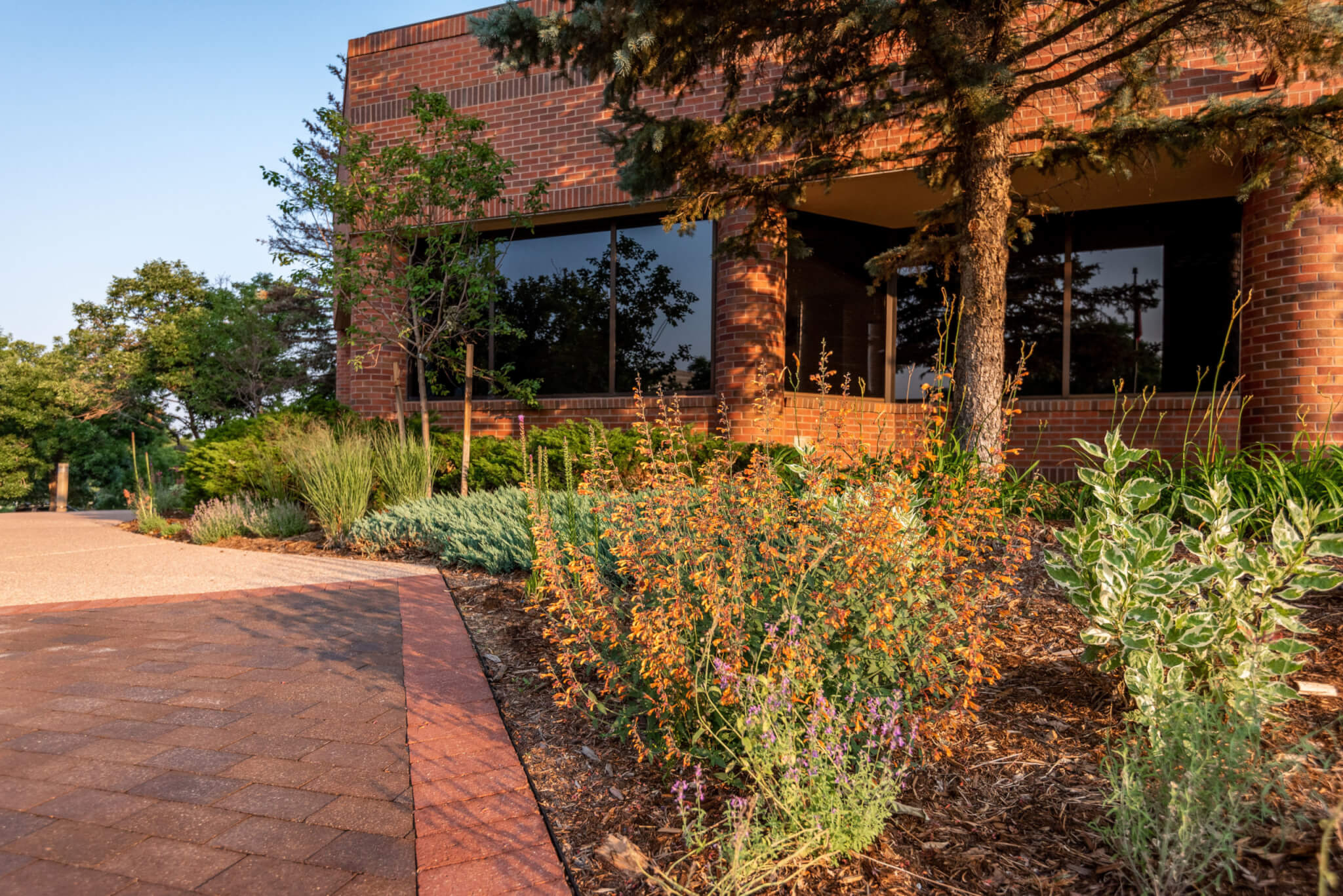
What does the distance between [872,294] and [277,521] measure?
6.00 meters

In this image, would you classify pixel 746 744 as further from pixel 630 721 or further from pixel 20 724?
pixel 20 724

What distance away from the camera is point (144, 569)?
547cm

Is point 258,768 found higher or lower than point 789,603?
lower

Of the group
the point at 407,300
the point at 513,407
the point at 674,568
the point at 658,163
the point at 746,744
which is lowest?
the point at 746,744

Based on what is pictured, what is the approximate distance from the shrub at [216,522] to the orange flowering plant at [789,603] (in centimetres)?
572

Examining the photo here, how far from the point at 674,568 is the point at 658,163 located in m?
3.79

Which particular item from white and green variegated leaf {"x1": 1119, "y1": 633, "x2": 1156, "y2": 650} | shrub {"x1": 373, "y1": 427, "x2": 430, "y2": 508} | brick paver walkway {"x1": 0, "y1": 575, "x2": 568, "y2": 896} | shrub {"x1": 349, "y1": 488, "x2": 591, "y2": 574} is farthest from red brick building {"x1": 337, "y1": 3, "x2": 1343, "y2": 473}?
brick paver walkway {"x1": 0, "y1": 575, "x2": 568, "y2": 896}

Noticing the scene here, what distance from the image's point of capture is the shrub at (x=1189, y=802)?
1.53 m

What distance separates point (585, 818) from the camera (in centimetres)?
201

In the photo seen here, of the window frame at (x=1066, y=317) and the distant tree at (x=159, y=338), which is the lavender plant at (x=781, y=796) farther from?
the distant tree at (x=159, y=338)

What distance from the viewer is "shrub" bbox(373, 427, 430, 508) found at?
6.89 metres

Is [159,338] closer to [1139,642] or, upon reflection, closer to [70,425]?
[70,425]

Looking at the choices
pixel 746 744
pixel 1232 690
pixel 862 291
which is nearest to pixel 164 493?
pixel 862 291

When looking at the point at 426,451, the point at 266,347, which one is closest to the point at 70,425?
the point at 266,347
